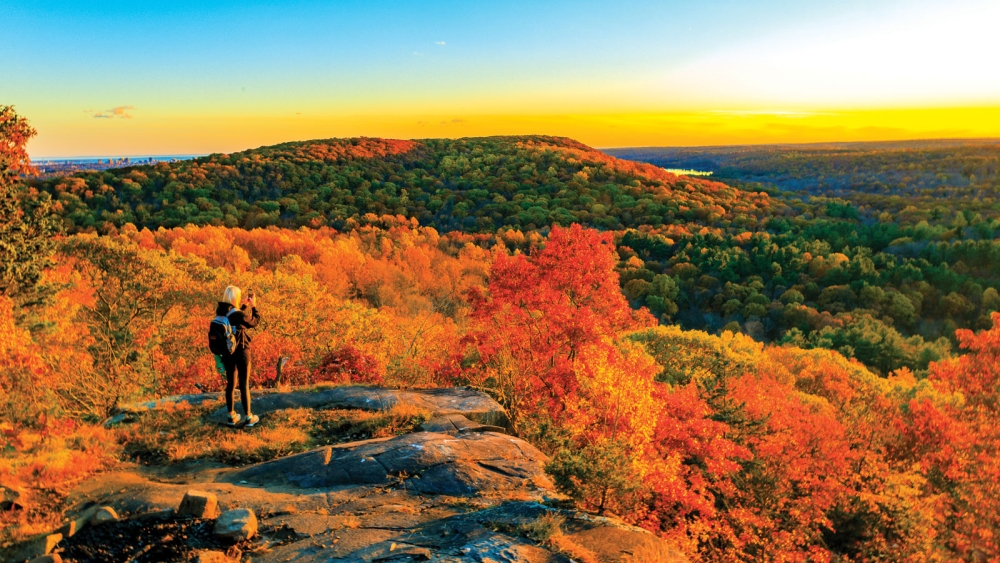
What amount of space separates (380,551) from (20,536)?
4.59m

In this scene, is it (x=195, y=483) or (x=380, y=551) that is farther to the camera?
(x=195, y=483)

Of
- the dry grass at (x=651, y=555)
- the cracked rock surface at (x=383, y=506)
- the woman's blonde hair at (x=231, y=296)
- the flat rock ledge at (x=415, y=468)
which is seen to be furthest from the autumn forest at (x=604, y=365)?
the woman's blonde hair at (x=231, y=296)

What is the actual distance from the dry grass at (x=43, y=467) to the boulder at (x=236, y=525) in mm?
2158

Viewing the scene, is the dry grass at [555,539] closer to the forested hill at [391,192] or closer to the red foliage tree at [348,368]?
the red foliage tree at [348,368]

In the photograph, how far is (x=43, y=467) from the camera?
338 inches

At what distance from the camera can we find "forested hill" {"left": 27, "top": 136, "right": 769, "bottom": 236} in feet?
271

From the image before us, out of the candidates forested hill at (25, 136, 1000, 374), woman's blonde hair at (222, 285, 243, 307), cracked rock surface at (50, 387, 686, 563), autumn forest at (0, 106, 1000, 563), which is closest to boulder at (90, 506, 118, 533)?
cracked rock surface at (50, 387, 686, 563)

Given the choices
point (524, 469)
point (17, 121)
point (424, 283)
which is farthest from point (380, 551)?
point (424, 283)

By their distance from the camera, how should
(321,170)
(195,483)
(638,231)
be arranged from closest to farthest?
1. (195,483)
2. (638,231)
3. (321,170)

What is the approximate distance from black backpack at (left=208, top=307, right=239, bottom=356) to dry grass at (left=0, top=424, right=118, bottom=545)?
2674mm

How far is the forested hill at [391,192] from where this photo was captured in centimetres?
8256

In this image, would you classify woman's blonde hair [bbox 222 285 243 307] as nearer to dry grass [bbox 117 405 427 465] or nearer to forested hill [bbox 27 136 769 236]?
dry grass [bbox 117 405 427 465]

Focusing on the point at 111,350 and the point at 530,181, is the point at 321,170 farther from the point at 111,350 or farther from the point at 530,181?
the point at 111,350

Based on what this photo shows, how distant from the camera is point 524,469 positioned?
1049 cm
